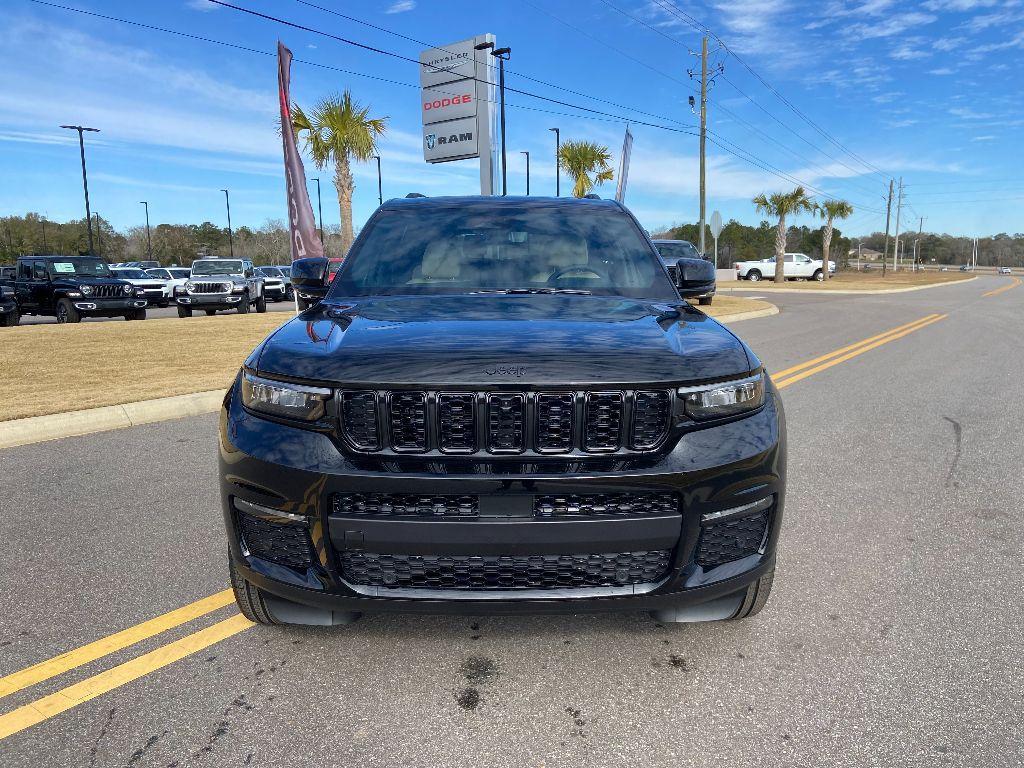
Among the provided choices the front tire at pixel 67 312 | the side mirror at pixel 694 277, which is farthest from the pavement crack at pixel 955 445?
the front tire at pixel 67 312

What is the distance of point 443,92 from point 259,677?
32.1m

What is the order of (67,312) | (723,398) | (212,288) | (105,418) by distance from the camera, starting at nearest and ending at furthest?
(723,398)
(105,418)
(67,312)
(212,288)

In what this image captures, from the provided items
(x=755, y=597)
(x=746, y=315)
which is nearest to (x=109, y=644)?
(x=755, y=597)

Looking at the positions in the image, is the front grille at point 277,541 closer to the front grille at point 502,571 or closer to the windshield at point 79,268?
the front grille at point 502,571

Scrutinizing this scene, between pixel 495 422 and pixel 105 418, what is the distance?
18.7ft

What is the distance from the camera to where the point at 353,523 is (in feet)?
7.02

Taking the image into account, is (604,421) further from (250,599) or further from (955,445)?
(955,445)

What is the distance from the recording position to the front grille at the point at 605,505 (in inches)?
85.0

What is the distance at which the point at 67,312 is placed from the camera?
753 inches

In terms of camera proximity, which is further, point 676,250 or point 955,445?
point 676,250

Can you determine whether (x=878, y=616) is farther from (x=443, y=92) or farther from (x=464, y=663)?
(x=443, y=92)

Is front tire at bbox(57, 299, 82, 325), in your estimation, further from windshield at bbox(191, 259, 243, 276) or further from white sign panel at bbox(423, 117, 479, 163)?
white sign panel at bbox(423, 117, 479, 163)

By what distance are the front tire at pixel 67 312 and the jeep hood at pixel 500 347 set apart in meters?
19.4

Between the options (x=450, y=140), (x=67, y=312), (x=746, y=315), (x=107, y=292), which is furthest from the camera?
(x=450, y=140)
